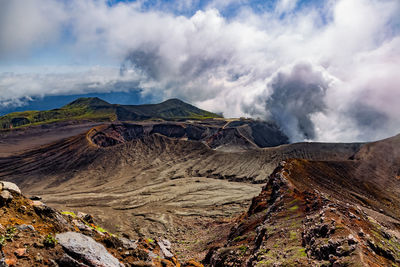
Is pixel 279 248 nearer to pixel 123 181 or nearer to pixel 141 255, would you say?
pixel 141 255

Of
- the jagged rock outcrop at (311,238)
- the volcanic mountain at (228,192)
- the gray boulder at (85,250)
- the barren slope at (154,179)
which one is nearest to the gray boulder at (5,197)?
the gray boulder at (85,250)

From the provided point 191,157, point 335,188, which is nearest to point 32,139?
point 191,157

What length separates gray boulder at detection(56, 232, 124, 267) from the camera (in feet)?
28.7

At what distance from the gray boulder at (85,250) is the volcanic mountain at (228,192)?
893cm

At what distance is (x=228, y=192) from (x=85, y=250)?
6524 cm

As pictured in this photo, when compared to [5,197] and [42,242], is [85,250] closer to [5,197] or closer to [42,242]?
[42,242]

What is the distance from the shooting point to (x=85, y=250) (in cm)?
913

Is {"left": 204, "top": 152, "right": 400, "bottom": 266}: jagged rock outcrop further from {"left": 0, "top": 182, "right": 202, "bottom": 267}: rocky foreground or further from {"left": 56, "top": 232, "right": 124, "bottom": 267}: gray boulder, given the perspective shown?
{"left": 56, "top": 232, "right": 124, "bottom": 267}: gray boulder

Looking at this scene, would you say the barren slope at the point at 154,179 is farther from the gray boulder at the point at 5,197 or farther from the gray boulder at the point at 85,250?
the gray boulder at the point at 5,197

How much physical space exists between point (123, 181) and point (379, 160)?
295 feet

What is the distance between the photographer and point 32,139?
146625mm

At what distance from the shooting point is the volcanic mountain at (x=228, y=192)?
14.9 m

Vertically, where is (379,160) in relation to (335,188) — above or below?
above

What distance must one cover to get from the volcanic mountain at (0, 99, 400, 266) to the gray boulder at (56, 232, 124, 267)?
893cm
